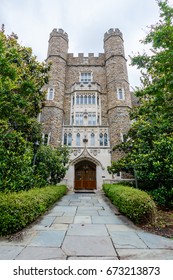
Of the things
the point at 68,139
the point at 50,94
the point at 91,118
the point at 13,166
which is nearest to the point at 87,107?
the point at 91,118

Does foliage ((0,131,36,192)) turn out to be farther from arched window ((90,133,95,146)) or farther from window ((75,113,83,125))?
window ((75,113,83,125))

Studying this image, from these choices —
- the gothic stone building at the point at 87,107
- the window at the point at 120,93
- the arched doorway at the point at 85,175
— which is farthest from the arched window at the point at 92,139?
the window at the point at 120,93

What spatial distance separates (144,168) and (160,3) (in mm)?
7205

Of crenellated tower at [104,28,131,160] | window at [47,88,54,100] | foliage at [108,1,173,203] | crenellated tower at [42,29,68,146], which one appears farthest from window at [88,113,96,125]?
foliage at [108,1,173,203]

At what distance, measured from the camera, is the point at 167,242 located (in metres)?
3.35

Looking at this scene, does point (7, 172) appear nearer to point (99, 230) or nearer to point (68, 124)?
point (99, 230)

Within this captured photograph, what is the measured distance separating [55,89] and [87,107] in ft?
13.4

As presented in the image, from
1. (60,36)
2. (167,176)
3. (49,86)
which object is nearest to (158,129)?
(167,176)

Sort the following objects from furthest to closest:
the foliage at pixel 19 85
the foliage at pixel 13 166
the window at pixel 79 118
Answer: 1. the window at pixel 79 118
2. the foliage at pixel 19 85
3. the foliage at pixel 13 166

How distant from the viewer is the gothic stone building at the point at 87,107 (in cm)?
1546

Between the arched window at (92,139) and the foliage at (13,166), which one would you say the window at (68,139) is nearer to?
the arched window at (92,139)

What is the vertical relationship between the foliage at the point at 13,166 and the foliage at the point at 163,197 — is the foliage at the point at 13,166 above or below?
above

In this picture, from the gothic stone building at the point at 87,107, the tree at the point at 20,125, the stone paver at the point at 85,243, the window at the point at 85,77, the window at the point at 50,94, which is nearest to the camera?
the stone paver at the point at 85,243

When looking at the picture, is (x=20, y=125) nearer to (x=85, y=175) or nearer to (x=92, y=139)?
(x=92, y=139)
